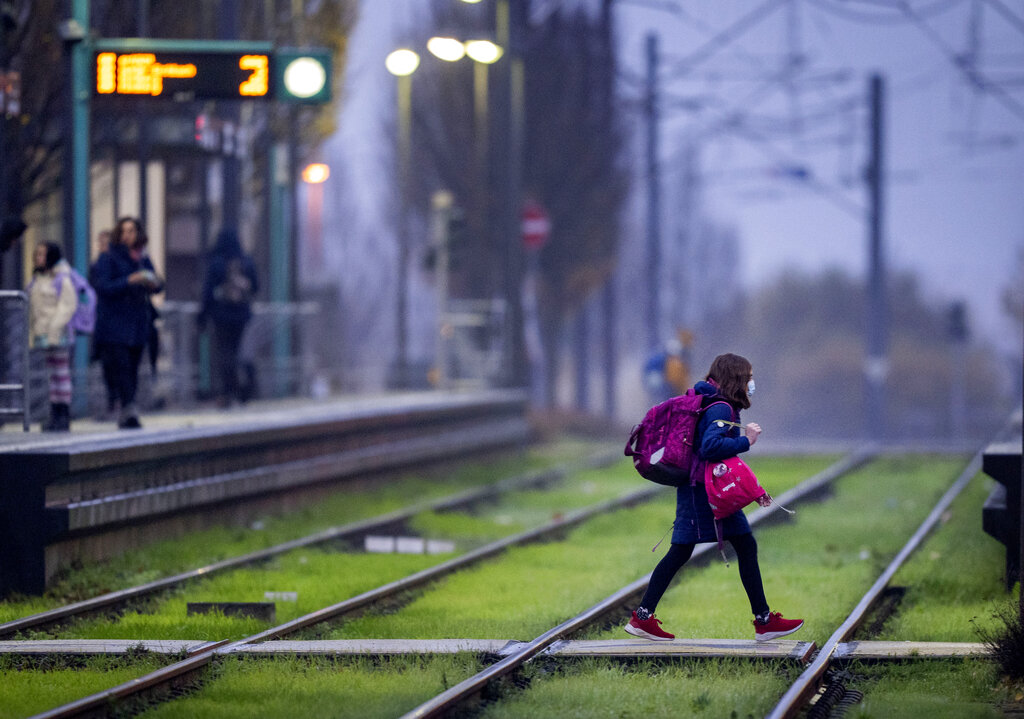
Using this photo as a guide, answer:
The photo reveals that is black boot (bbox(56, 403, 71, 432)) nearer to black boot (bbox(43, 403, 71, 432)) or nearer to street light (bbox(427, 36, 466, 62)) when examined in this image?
black boot (bbox(43, 403, 71, 432))

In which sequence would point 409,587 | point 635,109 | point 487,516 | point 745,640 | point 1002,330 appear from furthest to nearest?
1. point 1002,330
2. point 635,109
3. point 487,516
4. point 409,587
5. point 745,640

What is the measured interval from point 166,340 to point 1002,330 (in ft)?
246

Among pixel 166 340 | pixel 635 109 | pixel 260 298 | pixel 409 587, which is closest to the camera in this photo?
pixel 409 587

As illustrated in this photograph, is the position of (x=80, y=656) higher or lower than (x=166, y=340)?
lower

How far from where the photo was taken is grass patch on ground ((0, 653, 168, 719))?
755cm

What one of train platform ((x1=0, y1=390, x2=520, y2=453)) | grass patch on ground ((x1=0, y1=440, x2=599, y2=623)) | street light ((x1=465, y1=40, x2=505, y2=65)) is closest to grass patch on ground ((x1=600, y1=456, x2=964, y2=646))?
grass patch on ground ((x1=0, y1=440, x2=599, y2=623))

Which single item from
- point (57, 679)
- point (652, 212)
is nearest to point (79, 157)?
point (57, 679)

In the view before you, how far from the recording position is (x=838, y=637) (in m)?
8.98

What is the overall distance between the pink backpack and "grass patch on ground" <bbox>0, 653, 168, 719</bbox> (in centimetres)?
255

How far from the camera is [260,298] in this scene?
2400 cm

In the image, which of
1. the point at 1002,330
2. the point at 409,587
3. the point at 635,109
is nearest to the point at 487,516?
the point at 409,587

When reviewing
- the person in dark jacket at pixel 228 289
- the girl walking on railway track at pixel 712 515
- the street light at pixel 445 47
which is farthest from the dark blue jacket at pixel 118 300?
the street light at pixel 445 47

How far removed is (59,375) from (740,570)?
268 inches

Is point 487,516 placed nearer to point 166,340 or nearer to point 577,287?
point 166,340
